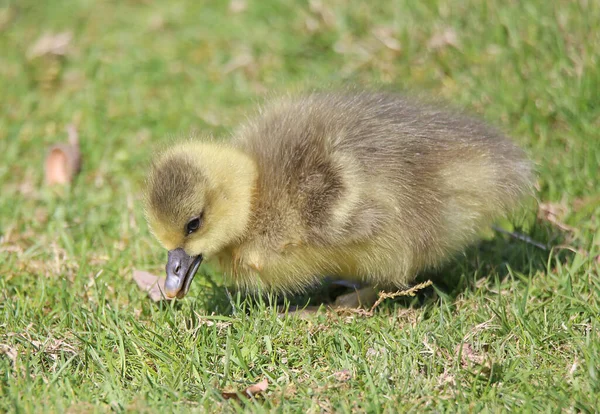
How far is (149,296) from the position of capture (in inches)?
120

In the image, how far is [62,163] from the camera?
3.94 meters

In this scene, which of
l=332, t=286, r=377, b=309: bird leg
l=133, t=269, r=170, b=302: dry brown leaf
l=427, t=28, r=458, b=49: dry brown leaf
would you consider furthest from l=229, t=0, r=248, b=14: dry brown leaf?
l=332, t=286, r=377, b=309: bird leg

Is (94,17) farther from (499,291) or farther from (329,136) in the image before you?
(499,291)

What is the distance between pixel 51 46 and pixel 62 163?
1.14m

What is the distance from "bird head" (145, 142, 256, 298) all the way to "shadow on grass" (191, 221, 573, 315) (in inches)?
9.1

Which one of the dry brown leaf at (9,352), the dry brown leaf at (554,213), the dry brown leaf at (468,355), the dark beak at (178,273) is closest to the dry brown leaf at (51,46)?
the dark beak at (178,273)

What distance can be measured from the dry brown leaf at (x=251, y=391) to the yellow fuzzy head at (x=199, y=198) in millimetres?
537

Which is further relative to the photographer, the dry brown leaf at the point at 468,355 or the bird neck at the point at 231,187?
the bird neck at the point at 231,187

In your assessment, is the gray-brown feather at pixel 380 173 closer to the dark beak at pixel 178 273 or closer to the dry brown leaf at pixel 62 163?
the dark beak at pixel 178 273

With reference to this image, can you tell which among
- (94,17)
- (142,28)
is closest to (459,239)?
(142,28)

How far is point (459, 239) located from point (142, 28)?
110 inches

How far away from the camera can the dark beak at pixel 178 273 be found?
2.77 m

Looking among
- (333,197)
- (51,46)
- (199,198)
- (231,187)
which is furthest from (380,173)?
(51,46)

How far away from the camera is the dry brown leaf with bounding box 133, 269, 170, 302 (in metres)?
3.02
